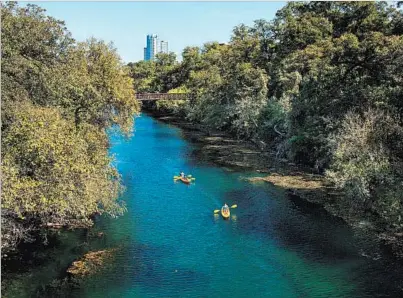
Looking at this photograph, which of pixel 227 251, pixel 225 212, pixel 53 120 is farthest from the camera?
pixel 225 212

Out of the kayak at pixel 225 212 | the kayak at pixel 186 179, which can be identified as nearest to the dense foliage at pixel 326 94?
the kayak at pixel 225 212

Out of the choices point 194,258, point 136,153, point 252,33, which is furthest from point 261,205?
point 252,33

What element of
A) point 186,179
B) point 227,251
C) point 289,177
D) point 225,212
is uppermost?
point 289,177

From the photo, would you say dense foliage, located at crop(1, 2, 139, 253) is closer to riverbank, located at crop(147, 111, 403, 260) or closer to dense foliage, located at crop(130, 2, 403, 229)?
riverbank, located at crop(147, 111, 403, 260)

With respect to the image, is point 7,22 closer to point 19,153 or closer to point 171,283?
point 19,153

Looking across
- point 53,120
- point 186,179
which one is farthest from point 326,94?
point 53,120

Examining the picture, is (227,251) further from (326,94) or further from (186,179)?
(326,94)

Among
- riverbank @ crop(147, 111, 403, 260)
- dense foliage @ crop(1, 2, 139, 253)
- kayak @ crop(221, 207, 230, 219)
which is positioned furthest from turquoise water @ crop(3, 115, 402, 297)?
dense foliage @ crop(1, 2, 139, 253)
